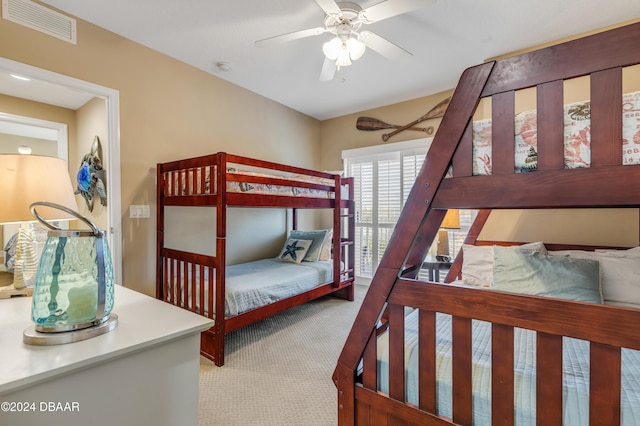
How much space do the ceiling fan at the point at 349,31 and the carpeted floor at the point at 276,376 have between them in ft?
7.46

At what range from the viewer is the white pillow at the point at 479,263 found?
90.2 inches

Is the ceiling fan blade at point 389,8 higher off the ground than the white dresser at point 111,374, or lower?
higher

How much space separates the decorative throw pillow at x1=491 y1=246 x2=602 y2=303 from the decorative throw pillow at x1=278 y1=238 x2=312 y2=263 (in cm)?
211

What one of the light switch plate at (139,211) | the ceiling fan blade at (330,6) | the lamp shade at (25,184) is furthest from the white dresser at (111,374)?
the ceiling fan blade at (330,6)

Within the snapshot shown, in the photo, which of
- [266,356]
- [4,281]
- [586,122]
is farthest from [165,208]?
[586,122]

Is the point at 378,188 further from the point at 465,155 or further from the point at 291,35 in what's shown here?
the point at 465,155

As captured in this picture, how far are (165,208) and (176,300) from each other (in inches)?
36.6

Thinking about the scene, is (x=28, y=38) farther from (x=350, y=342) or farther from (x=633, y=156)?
(x=633, y=156)

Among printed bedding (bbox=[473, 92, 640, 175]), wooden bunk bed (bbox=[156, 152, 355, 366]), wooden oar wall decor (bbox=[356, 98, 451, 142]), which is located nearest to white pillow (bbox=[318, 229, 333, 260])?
wooden bunk bed (bbox=[156, 152, 355, 366])

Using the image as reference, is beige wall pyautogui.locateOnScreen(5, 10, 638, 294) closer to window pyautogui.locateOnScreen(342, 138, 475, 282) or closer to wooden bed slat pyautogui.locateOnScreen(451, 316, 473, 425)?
window pyautogui.locateOnScreen(342, 138, 475, 282)

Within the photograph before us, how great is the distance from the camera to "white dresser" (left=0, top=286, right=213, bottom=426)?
68 centimetres

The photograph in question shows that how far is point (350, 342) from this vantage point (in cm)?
124

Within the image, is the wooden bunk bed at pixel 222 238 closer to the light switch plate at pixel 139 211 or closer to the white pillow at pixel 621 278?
the light switch plate at pixel 139 211

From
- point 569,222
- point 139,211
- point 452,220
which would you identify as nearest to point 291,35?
point 139,211
